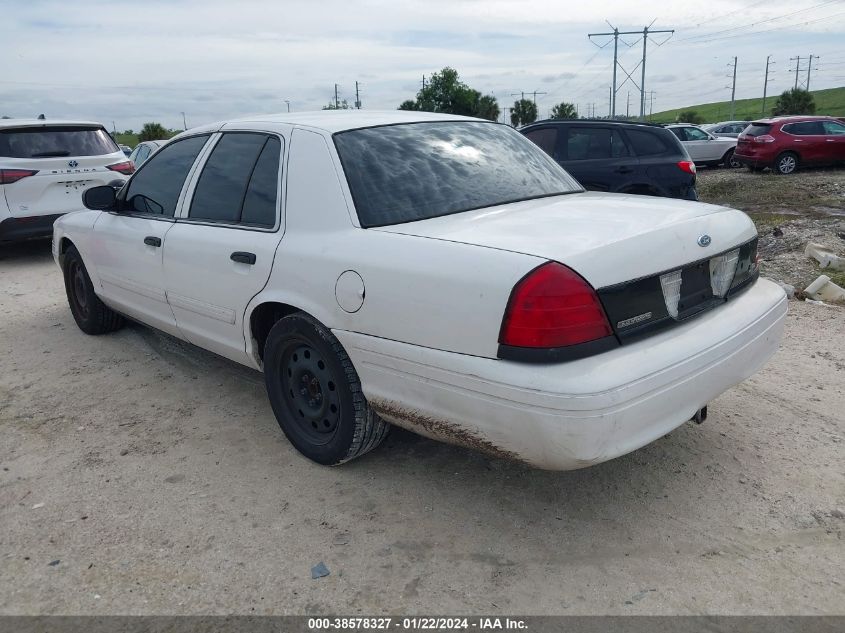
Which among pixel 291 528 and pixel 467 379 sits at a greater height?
pixel 467 379

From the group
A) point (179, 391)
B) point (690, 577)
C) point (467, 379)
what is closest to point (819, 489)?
point (690, 577)

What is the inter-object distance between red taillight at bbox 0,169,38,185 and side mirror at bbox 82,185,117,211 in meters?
4.34

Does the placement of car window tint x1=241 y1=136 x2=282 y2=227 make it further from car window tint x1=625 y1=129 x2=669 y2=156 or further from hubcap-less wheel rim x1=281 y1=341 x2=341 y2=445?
car window tint x1=625 y1=129 x2=669 y2=156

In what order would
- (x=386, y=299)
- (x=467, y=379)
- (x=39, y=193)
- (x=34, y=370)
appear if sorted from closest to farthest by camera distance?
(x=467, y=379) < (x=386, y=299) < (x=34, y=370) < (x=39, y=193)

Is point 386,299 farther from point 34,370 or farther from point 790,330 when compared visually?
point 790,330

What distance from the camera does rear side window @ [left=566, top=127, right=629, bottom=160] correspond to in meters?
9.12

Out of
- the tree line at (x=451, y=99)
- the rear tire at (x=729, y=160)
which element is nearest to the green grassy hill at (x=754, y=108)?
the tree line at (x=451, y=99)

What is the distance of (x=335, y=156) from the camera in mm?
3273

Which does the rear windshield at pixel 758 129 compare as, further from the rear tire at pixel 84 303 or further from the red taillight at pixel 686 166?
the rear tire at pixel 84 303

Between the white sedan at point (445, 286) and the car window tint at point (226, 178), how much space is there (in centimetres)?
1

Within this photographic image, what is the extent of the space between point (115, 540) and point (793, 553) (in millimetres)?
2637

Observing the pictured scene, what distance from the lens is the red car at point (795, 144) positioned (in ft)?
60.7

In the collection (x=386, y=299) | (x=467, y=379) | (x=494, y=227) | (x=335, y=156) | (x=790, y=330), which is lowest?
(x=790, y=330)

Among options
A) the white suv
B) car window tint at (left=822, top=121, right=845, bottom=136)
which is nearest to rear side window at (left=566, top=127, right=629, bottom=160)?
the white suv
